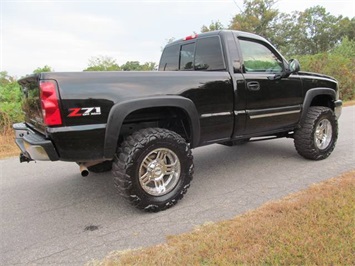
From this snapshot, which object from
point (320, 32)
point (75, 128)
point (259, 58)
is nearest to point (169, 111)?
point (75, 128)

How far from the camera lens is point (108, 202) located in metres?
3.57

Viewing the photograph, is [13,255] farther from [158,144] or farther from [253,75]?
[253,75]

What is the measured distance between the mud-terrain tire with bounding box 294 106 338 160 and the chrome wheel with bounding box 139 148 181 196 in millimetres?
2425

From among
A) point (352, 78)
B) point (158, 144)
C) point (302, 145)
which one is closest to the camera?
point (158, 144)

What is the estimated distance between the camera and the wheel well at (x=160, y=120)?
3381 millimetres

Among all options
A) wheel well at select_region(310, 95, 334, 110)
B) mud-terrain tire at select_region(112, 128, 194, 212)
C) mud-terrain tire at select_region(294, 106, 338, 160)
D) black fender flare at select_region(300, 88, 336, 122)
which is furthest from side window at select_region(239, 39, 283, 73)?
mud-terrain tire at select_region(112, 128, 194, 212)

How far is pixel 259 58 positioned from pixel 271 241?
2.67 m

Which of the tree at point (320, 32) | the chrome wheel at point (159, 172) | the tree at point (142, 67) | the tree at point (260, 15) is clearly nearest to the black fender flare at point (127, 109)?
the chrome wheel at point (159, 172)

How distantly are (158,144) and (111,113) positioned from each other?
0.62 metres

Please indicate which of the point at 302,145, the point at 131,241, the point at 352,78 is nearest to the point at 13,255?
the point at 131,241

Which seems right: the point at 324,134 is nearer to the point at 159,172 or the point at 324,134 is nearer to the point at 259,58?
the point at 259,58

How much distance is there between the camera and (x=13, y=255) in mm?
2600

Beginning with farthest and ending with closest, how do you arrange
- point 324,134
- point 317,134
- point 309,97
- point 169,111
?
point 324,134 → point 317,134 → point 309,97 → point 169,111

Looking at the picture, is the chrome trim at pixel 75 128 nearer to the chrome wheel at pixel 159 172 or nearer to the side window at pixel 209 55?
the chrome wheel at pixel 159 172
